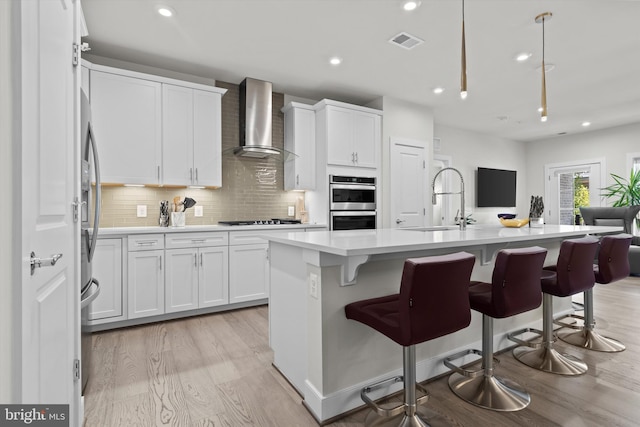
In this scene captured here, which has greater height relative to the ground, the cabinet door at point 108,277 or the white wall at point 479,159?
the white wall at point 479,159

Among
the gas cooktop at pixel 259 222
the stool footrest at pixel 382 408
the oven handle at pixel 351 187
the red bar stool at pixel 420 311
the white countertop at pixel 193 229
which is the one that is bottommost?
the stool footrest at pixel 382 408

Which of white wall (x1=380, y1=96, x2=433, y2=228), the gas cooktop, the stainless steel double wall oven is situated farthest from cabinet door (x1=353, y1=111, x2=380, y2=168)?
the gas cooktop

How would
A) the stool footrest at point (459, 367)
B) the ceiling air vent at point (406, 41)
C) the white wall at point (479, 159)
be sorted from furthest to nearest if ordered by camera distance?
the white wall at point (479, 159) → the ceiling air vent at point (406, 41) → the stool footrest at point (459, 367)

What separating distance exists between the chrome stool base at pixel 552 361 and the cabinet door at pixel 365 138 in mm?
2945

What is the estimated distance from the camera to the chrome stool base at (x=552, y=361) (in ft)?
7.44

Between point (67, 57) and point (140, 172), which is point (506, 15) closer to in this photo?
point (67, 57)

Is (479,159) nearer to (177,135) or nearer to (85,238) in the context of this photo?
(177,135)

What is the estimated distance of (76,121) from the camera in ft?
5.31

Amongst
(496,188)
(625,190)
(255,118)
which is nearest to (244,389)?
(255,118)

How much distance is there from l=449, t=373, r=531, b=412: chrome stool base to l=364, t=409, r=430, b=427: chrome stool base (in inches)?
14.1

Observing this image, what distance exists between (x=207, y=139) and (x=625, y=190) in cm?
Answer: 733

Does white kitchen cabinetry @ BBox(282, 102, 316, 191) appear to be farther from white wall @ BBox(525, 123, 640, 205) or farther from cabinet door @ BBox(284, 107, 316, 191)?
white wall @ BBox(525, 123, 640, 205)

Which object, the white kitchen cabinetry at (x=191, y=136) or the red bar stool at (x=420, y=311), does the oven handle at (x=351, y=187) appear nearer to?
the white kitchen cabinetry at (x=191, y=136)

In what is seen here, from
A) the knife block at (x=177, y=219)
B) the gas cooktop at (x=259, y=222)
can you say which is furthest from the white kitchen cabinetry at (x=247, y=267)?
the knife block at (x=177, y=219)
